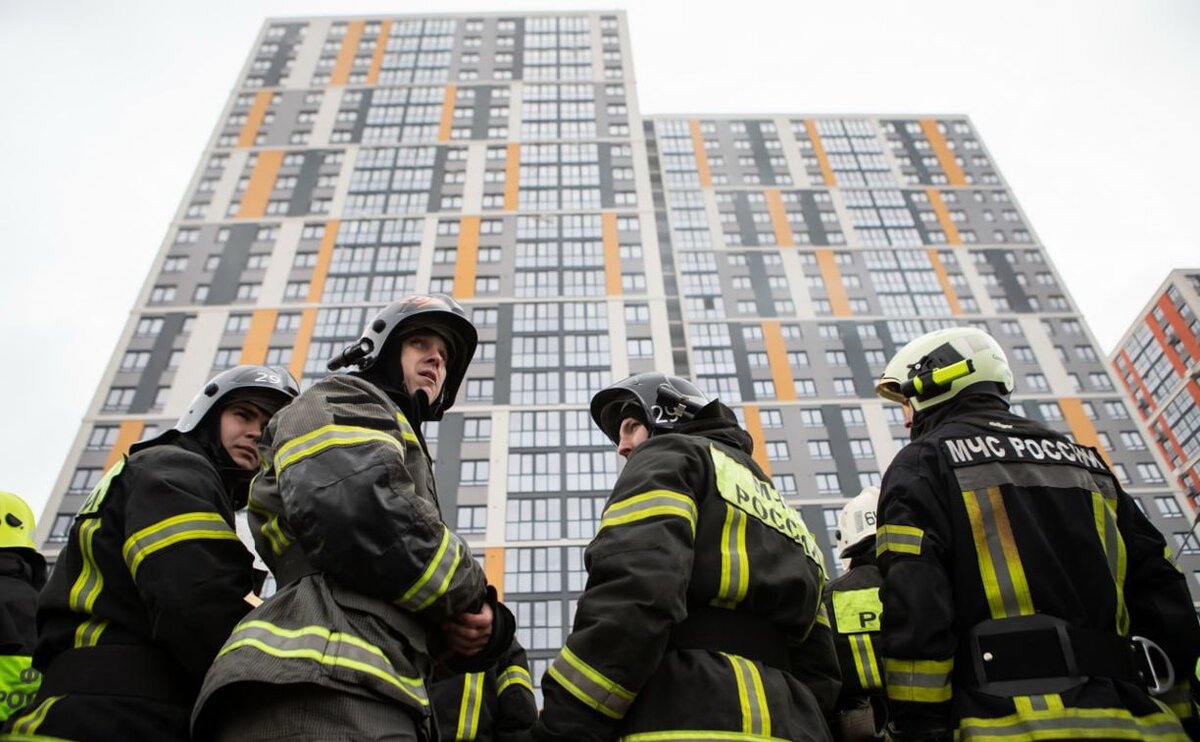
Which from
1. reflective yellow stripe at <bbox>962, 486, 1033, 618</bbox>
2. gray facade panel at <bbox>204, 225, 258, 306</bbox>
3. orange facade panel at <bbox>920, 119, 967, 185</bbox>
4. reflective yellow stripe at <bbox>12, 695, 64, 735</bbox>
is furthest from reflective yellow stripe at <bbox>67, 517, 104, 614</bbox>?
orange facade panel at <bbox>920, 119, 967, 185</bbox>

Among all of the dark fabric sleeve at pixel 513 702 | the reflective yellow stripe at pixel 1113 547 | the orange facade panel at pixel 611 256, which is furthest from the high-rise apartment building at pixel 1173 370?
the dark fabric sleeve at pixel 513 702

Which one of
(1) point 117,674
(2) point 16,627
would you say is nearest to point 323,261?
(2) point 16,627

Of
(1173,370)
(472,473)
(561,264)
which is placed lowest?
(472,473)

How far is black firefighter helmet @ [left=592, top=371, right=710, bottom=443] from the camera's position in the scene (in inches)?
168

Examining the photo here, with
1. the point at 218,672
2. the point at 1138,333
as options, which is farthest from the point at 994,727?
the point at 1138,333

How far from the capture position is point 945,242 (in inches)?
2810

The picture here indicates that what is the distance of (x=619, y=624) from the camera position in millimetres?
2746

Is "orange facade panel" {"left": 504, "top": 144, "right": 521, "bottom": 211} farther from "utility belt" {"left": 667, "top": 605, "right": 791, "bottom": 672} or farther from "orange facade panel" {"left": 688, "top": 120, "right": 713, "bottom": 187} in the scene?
"utility belt" {"left": 667, "top": 605, "right": 791, "bottom": 672}

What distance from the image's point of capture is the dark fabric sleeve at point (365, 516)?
2465 mm

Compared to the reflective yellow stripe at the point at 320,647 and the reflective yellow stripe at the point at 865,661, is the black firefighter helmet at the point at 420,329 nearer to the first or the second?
the reflective yellow stripe at the point at 320,647

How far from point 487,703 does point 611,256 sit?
59471 millimetres

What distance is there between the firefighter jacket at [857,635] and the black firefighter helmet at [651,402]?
4.79ft

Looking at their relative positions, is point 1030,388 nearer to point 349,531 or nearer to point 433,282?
point 433,282

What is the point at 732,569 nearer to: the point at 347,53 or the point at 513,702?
the point at 513,702
